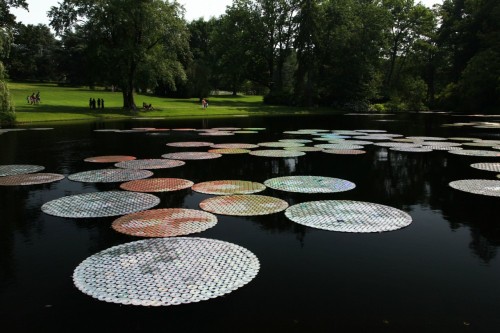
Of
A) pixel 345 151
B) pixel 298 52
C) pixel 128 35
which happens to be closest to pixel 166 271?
pixel 345 151

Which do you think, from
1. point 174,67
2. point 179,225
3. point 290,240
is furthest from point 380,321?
point 174,67

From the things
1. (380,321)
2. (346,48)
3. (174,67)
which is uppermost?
(346,48)

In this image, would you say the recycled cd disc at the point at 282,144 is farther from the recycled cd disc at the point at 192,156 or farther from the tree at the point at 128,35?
the tree at the point at 128,35

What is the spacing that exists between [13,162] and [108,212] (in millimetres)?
6513

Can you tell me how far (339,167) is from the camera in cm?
1054

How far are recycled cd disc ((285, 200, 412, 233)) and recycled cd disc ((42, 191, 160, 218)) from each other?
2.52 meters

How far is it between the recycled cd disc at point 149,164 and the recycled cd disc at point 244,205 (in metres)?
3.66

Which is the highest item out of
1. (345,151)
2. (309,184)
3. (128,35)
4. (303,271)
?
(128,35)

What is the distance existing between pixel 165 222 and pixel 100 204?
162cm

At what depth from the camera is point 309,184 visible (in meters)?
8.38

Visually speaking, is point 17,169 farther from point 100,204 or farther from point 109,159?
point 100,204

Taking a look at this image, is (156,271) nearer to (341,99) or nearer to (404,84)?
(341,99)

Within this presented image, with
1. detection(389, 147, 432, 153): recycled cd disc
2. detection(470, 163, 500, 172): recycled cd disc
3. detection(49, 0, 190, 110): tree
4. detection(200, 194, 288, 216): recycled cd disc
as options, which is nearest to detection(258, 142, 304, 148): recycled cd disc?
detection(389, 147, 432, 153): recycled cd disc

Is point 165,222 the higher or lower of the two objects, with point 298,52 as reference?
lower
